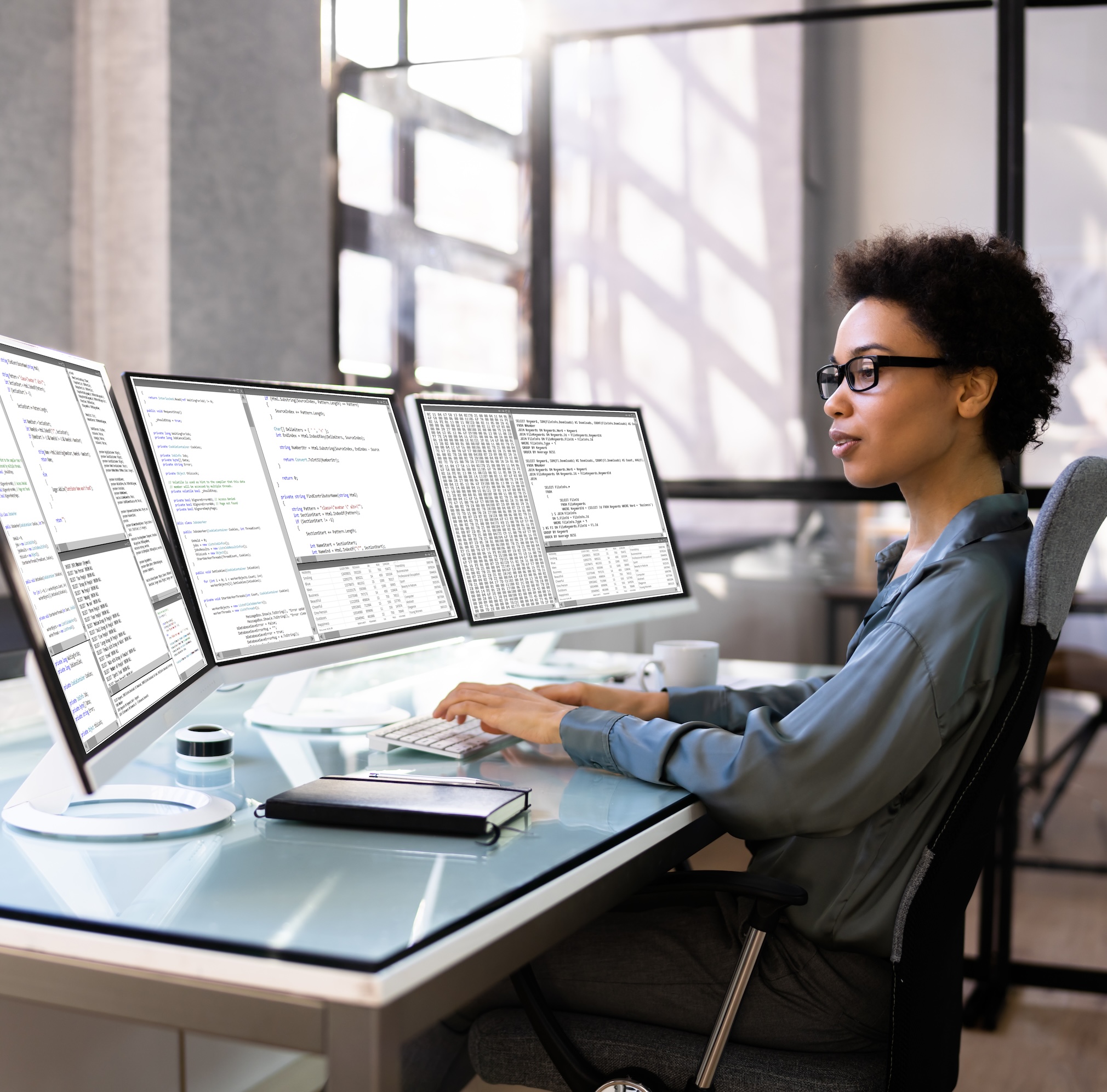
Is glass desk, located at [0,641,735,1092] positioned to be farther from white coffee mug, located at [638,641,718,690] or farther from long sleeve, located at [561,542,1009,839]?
white coffee mug, located at [638,641,718,690]

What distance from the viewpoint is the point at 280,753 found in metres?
1.42

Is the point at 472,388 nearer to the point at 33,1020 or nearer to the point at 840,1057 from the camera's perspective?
the point at 33,1020

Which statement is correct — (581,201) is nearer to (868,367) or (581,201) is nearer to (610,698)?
(868,367)

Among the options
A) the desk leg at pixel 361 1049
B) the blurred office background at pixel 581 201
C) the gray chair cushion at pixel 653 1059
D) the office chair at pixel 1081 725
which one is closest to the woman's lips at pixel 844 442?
the gray chair cushion at pixel 653 1059

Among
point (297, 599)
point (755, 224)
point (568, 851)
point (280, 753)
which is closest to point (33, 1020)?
point (280, 753)

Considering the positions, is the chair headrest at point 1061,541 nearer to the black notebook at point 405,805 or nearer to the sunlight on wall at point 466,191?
the black notebook at point 405,805

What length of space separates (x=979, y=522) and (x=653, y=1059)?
675 mm

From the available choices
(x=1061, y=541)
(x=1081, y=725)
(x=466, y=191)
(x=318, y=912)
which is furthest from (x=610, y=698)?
(x=466, y=191)

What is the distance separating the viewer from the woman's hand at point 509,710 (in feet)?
4.49

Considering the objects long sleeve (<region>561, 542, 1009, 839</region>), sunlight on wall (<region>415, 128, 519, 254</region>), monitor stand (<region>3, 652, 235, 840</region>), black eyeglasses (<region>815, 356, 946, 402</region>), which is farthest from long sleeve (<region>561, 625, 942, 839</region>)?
sunlight on wall (<region>415, 128, 519, 254</region>)

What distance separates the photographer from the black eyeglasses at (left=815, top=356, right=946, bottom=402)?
1396 millimetres

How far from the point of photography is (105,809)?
1.14 meters

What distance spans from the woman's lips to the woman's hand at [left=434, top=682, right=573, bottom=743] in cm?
47

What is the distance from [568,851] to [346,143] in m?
2.82
